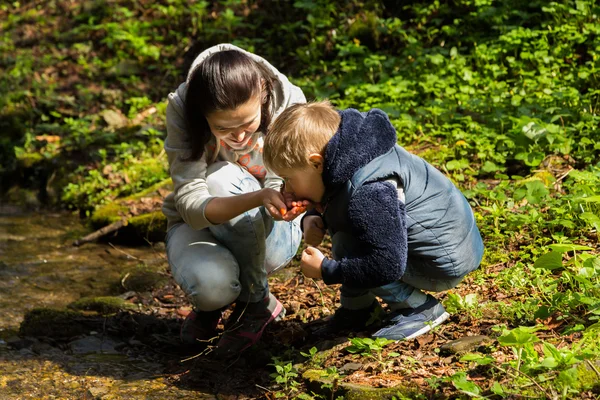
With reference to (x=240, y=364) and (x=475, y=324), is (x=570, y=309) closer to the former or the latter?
(x=475, y=324)

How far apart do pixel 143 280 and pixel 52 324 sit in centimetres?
80

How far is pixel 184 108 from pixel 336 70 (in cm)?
397

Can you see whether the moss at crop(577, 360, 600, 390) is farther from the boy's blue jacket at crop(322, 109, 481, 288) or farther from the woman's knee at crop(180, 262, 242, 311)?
the woman's knee at crop(180, 262, 242, 311)

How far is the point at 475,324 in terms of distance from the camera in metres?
2.86

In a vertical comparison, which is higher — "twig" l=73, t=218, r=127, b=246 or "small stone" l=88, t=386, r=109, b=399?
"small stone" l=88, t=386, r=109, b=399

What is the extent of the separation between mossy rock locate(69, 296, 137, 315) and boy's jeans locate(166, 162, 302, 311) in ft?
2.67

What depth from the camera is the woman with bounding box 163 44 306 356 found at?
2.87m

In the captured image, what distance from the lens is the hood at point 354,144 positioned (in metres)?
2.48

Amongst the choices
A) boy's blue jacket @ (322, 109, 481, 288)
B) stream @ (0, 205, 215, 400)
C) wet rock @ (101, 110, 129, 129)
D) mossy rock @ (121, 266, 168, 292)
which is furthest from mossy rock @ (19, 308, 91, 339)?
wet rock @ (101, 110, 129, 129)

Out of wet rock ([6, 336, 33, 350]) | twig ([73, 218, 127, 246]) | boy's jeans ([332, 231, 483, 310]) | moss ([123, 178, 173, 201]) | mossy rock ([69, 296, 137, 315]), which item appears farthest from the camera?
moss ([123, 178, 173, 201])

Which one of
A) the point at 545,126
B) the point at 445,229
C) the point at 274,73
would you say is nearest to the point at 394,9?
the point at 545,126

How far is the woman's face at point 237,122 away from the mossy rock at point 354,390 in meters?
1.03

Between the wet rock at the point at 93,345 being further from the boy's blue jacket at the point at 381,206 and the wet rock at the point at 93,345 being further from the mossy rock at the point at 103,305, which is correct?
the boy's blue jacket at the point at 381,206

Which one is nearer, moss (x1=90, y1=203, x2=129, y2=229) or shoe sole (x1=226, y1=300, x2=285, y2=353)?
shoe sole (x1=226, y1=300, x2=285, y2=353)
